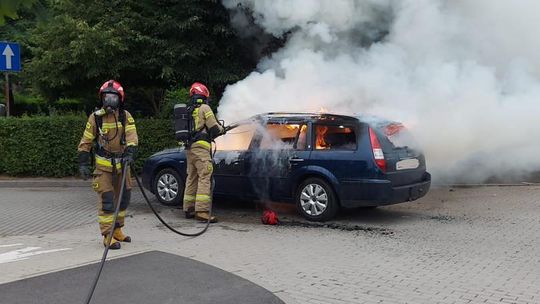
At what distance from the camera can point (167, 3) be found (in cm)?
1226

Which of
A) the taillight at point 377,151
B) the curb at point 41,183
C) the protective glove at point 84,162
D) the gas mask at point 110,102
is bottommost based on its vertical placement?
the curb at point 41,183

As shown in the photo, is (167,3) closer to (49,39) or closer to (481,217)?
(49,39)

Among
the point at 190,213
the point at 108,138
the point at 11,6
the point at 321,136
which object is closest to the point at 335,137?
the point at 321,136

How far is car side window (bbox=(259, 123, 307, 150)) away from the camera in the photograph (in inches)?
327

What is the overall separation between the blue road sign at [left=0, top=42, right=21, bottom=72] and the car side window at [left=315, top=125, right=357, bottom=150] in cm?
751

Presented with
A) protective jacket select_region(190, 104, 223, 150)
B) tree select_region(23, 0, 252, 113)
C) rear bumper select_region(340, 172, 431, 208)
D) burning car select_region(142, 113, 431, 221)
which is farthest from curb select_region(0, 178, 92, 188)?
rear bumper select_region(340, 172, 431, 208)

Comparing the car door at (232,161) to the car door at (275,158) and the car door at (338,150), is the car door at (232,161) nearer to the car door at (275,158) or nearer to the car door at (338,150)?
the car door at (275,158)

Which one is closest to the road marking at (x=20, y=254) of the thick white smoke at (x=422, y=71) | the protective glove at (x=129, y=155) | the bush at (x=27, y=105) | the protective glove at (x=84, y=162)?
the protective glove at (x=84, y=162)

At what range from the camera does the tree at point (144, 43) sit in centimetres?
1182

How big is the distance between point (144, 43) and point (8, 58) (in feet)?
9.55

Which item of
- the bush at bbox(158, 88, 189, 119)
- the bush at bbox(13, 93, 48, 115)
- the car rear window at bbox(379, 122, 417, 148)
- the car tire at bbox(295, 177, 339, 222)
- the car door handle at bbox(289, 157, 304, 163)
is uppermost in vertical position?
the bush at bbox(13, 93, 48, 115)

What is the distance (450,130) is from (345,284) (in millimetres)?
4124

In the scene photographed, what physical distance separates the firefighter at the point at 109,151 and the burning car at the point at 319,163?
7.32ft

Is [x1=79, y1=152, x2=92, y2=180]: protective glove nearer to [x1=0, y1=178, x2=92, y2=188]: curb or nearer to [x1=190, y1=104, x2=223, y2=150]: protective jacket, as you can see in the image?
[x1=190, y1=104, x2=223, y2=150]: protective jacket
